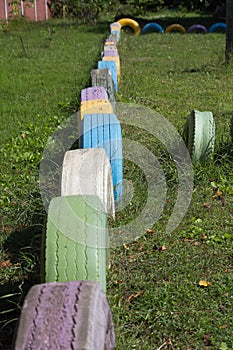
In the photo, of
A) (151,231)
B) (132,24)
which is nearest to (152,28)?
(132,24)

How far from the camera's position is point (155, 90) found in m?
9.20

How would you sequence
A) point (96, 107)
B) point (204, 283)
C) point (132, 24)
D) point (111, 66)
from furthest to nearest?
1. point (132, 24)
2. point (111, 66)
3. point (96, 107)
4. point (204, 283)

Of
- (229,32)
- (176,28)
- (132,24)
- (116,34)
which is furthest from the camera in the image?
(176,28)

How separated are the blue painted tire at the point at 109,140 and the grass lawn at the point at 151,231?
9.2 inches

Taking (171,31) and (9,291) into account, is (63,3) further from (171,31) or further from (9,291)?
(9,291)

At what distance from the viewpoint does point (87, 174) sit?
156 inches

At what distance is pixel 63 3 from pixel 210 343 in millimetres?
19413

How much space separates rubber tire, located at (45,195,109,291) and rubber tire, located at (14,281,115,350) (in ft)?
1.30

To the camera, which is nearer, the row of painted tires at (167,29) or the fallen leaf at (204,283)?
the fallen leaf at (204,283)

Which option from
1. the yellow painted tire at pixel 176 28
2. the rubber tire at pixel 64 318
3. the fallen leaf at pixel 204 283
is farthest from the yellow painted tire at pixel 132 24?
the rubber tire at pixel 64 318

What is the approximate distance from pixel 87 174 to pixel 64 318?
5.24ft

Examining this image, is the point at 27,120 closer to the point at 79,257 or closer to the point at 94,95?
the point at 94,95

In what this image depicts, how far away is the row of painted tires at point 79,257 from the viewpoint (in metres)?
2.45

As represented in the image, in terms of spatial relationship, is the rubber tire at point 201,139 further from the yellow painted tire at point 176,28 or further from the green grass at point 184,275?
the yellow painted tire at point 176,28
